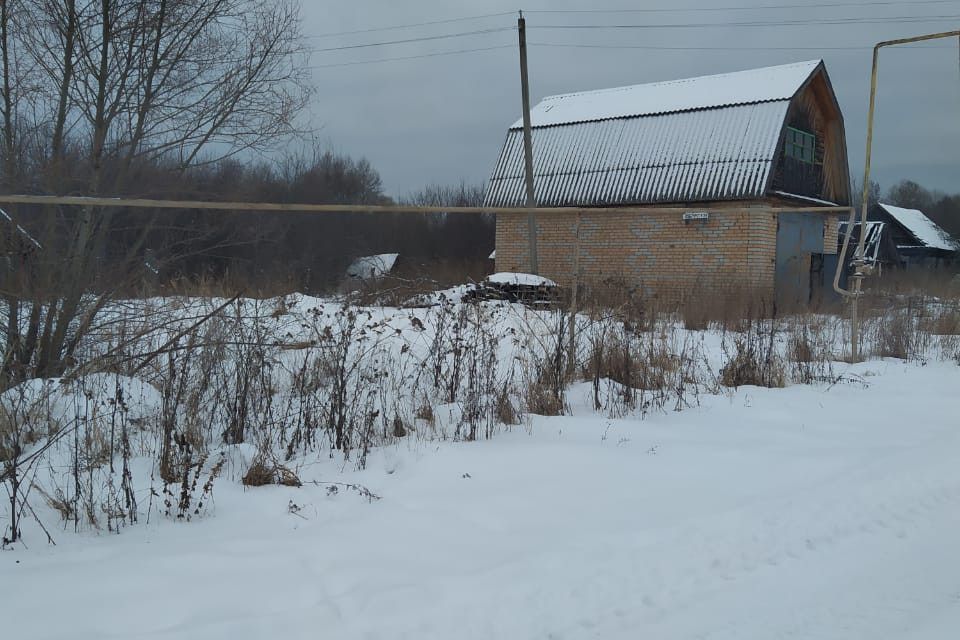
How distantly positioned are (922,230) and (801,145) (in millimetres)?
38632

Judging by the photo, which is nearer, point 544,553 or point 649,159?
point 544,553

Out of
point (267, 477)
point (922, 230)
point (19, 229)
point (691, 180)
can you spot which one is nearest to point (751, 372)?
point (267, 477)

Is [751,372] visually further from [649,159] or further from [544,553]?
[649,159]

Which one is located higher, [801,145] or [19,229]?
[801,145]

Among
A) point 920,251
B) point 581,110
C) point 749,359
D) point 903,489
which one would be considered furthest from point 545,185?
point 920,251

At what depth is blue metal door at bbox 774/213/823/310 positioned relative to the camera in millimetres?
18297

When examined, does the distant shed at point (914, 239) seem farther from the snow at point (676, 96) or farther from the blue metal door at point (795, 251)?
the snow at point (676, 96)

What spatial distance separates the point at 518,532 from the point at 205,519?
5.06ft

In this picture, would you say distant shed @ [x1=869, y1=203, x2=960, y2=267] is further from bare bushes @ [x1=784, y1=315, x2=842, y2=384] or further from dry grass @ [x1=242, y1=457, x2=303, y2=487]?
dry grass @ [x1=242, y1=457, x2=303, y2=487]

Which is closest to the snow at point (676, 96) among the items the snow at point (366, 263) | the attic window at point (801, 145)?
the attic window at point (801, 145)

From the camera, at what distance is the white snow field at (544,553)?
2.83 meters

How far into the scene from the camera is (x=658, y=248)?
18703 mm

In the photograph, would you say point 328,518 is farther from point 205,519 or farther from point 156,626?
point 156,626

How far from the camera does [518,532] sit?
3.70 meters
